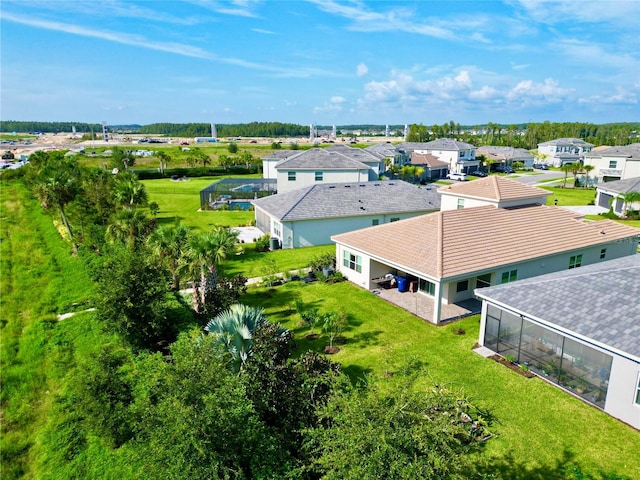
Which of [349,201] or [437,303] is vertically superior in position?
[349,201]

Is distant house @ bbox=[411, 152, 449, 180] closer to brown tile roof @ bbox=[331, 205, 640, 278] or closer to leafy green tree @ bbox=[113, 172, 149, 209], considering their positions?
brown tile roof @ bbox=[331, 205, 640, 278]

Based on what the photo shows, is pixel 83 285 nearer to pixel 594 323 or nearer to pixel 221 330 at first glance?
pixel 221 330

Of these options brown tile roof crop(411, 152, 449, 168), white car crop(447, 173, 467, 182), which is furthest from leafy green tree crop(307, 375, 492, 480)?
brown tile roof crop(411, 152, 449, 168)

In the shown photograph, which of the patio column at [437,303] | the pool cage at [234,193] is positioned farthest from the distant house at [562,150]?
the patio column at [437,303]

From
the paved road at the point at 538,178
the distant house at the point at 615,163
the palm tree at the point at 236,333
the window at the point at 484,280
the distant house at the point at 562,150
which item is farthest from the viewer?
the distant house at the point at 562,150

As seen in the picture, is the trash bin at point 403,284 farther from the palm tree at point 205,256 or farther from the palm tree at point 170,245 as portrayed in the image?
the palm tree at point 170,245

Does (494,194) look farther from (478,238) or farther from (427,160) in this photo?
(427,160)

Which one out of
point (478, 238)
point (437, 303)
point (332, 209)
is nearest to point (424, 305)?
point (437, 303)
